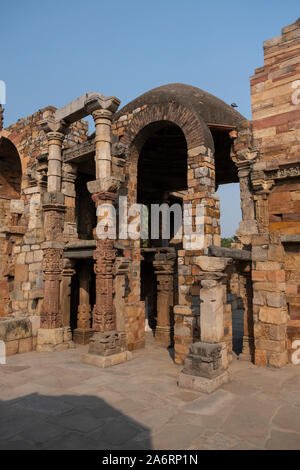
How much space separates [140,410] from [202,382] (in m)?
1.15

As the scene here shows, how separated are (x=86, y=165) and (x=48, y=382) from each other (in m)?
6.84

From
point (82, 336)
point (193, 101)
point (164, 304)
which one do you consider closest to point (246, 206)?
point (193, 101)

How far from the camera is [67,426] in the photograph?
145 inches

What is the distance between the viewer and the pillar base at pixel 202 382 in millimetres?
4793

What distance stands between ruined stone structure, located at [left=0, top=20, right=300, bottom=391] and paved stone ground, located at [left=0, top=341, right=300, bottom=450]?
0.47 m

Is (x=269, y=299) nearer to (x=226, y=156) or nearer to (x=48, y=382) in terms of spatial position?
(x=48, y=382)

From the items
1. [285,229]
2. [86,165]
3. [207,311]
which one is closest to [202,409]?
[207,311]

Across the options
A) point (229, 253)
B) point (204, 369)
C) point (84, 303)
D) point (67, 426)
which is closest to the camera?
point (67, 426)

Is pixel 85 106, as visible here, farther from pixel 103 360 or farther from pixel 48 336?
pixel 103 360

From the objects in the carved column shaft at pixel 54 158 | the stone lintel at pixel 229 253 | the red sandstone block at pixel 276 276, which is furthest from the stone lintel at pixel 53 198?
the red sandstone block at pixel 276 276

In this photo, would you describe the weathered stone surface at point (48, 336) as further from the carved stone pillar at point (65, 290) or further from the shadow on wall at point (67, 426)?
the shadow on wall at point (67, 426)

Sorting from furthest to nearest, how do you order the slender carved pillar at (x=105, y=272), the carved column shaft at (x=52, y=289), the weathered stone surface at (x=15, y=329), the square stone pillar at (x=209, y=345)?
the carved column shaft at (x=52, y=289), the weathered stone surface at (x=15, y=329), the slender carved pillar at (x=105, y=272), the square stone pillar at (x=209, y=345)

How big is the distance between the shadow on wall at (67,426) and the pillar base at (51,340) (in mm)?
3385
